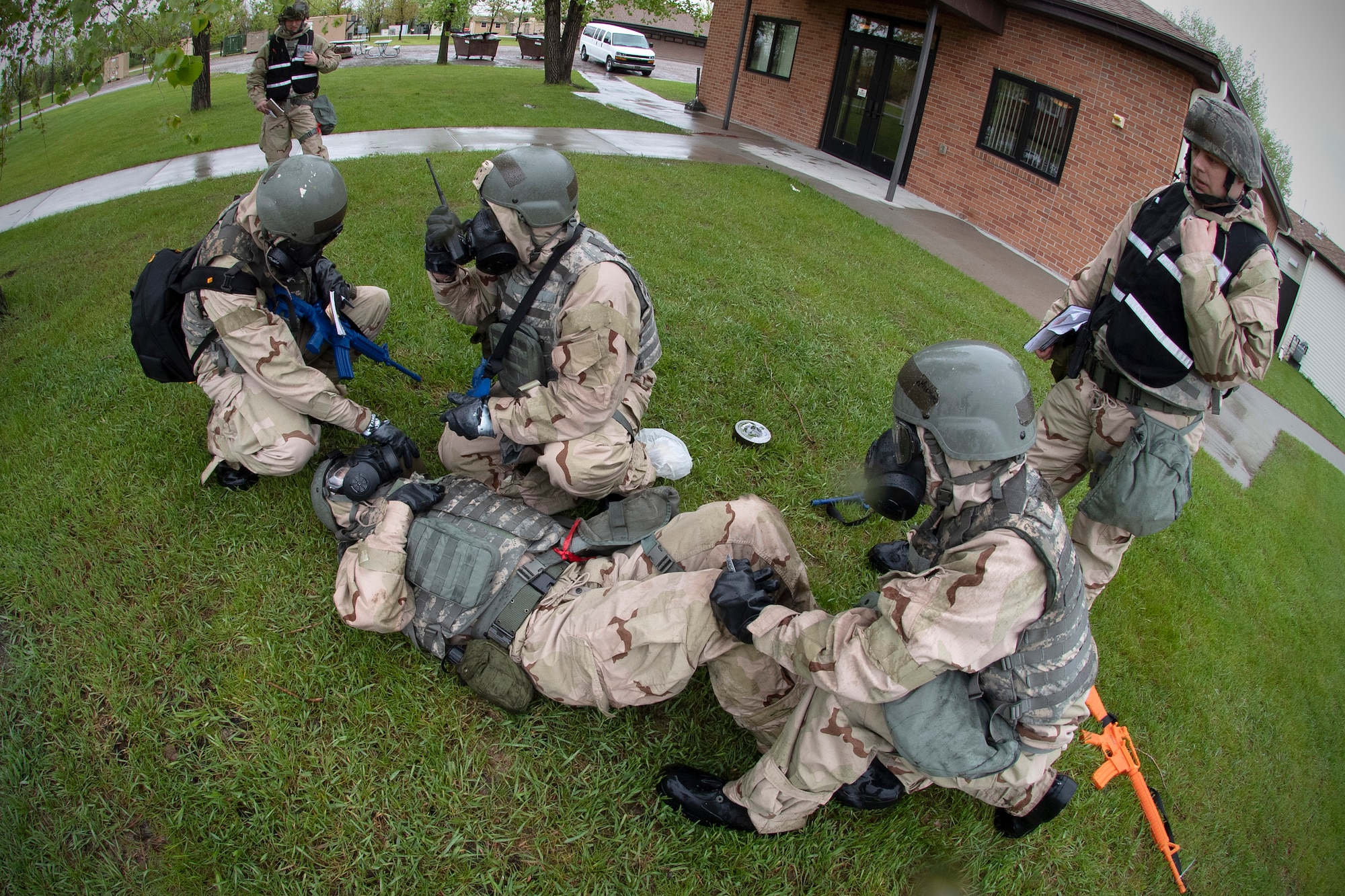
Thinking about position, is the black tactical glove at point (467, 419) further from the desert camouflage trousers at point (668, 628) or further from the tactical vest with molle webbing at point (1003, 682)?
the tactical vest with molle webbing at point (1003, 682)

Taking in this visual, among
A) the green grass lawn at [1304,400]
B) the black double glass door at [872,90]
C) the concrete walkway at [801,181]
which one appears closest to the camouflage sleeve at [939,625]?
the concrete walkway at [801,181]

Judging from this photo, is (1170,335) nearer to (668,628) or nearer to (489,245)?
(668,628)

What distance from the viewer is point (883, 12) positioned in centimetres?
1295

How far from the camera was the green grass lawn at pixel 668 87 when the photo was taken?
19922mm

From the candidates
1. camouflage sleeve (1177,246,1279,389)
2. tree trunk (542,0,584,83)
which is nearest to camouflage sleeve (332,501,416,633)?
camouflage sleeve (1177,246,1279,389)

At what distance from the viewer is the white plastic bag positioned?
13.6 feet

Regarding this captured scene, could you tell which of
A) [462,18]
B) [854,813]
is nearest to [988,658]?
[854,813]

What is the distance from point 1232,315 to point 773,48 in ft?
48.4

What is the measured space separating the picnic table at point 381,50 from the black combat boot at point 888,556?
2878cm

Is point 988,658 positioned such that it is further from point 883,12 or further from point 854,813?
point 883,12

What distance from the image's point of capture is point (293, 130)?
25.7 feet

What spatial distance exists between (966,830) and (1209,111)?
291 centimetres

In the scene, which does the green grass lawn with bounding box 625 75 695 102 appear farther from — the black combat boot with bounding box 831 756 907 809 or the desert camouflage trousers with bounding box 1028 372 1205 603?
the black combat boot with bounding box 831 756 907 809

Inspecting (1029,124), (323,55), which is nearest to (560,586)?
(323,55)
